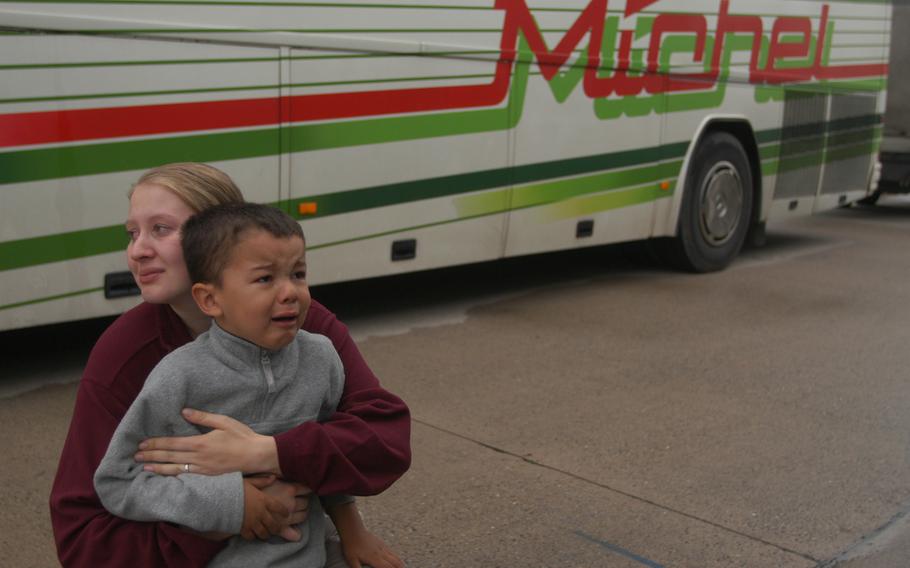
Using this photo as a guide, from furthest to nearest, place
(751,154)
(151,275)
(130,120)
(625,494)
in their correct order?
1. (751,154)
2. (130,120)
3. (625,494)
4. (151,275)

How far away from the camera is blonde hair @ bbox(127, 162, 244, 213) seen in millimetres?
2422

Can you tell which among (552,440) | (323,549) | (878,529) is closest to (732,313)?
(552,440)

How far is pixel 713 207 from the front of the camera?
378 inches

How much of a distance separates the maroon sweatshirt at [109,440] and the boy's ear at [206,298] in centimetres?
14

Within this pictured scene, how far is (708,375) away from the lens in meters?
6.30

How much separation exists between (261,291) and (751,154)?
329 inches

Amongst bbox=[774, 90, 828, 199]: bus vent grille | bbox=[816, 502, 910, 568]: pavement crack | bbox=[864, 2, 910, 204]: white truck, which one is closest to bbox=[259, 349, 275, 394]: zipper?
bbox=[816, 502, 910, 568]: pavement crack

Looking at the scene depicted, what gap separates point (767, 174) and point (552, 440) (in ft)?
18.7

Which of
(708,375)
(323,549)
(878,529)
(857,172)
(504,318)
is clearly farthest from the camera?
(857,172)

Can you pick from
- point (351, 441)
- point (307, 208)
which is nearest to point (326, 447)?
point (351, 441)

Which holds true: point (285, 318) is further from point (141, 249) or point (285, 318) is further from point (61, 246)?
point (61, 246)

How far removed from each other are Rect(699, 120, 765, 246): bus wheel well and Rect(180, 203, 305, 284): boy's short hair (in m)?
7.54

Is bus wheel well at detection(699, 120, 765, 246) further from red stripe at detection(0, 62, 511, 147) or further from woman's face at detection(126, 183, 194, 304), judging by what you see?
woman's face at detection(126, 183, 194, 304)

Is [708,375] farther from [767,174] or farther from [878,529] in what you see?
[767,174]
